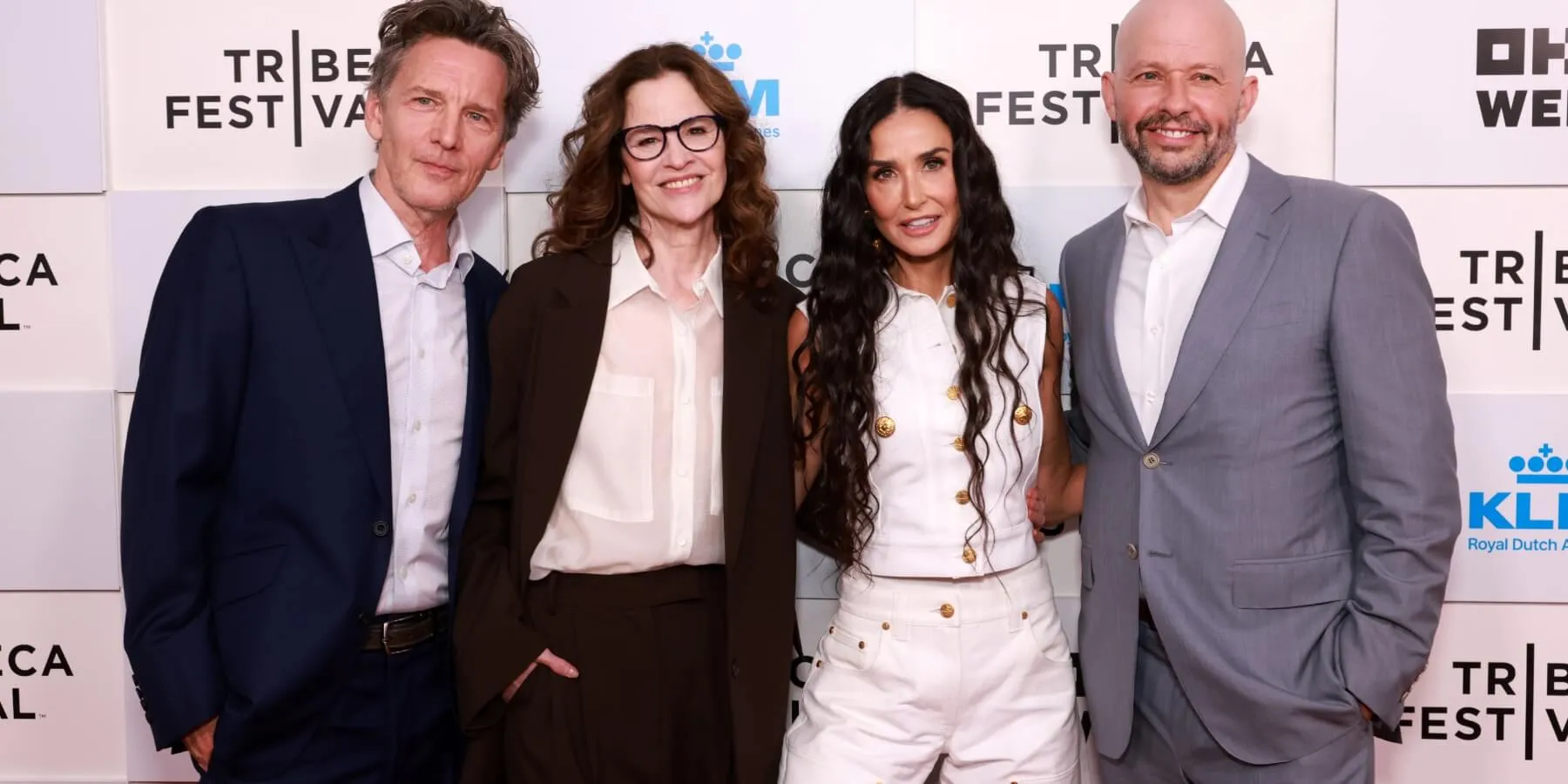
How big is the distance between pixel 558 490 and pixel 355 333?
1.68ft

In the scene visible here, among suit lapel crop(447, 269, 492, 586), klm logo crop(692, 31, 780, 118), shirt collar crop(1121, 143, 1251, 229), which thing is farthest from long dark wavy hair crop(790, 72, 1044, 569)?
suit lapel crop(447, 269, 492, 586)

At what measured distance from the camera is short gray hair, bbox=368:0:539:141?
2.38m

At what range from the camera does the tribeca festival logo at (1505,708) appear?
2945 millimetres

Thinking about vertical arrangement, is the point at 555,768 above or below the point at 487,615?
below

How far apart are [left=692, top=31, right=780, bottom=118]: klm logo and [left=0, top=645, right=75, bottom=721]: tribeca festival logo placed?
246cm

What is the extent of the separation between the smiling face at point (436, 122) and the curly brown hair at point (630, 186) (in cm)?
21

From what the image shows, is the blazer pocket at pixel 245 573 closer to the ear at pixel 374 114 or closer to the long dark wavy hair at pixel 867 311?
the ear at pixel 374 114

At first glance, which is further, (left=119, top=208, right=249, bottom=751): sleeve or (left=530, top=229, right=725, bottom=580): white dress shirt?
(left=530, top=229, right=725, bottom=580): white dress shirt

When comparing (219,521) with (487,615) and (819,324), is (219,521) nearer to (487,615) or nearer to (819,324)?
(487,615)

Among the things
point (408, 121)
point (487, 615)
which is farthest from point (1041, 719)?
point (408, 121)

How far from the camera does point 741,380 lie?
231 cm

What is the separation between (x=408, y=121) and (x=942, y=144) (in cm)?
112

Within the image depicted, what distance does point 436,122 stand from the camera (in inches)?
91.7

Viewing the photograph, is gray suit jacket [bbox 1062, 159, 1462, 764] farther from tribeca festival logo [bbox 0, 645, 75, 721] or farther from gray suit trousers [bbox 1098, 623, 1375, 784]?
tribeca festival logo [bbox 0, 645, 75, 721]
